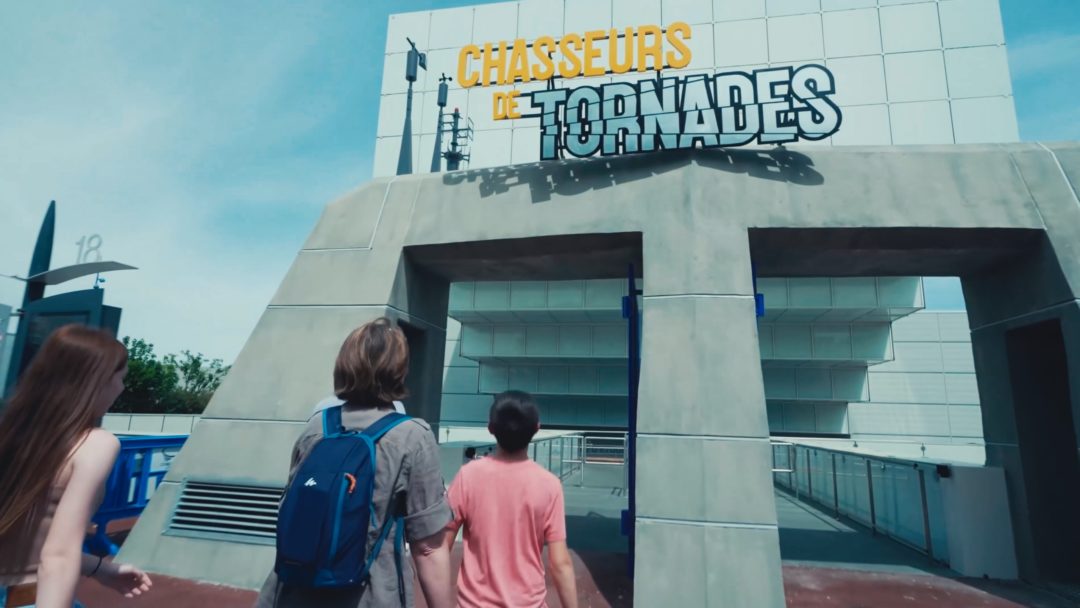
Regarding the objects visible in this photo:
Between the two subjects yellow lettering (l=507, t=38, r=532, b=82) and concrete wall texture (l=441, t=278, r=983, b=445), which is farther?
concrete wall texture (l=441, t=278, r=983, b=445)

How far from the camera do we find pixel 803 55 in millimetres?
15680

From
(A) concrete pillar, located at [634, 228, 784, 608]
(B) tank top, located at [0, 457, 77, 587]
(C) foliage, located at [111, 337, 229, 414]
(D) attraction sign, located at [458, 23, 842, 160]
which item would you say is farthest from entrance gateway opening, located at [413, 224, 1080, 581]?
(C) foliage, located at [111, 337, 229, 414]

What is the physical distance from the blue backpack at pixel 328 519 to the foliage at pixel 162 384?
31268 millimetres

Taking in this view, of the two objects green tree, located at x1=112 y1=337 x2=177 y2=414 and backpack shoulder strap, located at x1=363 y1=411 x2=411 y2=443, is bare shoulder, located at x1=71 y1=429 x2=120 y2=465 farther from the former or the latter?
green tree, located at x1=112 y1=337 x2=177 y2=414

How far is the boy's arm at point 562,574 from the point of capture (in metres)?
2.59

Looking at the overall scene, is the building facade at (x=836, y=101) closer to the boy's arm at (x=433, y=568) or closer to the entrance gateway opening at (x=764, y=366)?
the entrance gateway opening at (x=764, y=366)

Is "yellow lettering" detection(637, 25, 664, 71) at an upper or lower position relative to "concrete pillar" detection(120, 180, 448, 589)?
upper

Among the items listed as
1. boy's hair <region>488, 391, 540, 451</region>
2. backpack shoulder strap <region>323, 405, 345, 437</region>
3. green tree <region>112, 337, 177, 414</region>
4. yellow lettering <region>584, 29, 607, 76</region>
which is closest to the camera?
backpack shoulder strap <region>323, 405, 345, 437</region>

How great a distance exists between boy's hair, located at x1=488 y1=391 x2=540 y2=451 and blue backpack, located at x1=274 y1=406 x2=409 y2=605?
0.86m

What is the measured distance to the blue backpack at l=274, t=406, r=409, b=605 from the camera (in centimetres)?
186

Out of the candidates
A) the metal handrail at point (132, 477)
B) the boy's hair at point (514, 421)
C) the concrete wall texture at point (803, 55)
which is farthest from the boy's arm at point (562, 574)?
the concrete wall texture at point (803, 55)

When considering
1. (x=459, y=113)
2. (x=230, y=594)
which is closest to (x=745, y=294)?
(x=230, y=594)

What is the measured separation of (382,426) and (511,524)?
931 mm

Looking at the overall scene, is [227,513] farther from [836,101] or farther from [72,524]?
[836,101]
